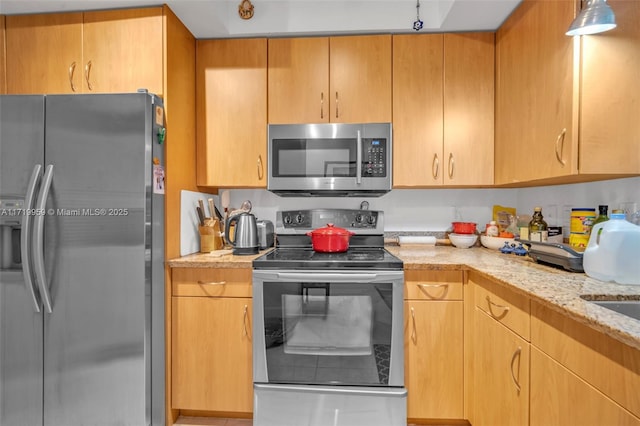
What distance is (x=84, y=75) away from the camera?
5.78 ft

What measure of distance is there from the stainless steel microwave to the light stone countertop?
0.48 meters

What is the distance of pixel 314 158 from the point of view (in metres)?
1.97

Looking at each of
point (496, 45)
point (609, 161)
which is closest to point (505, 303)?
point (609, 161)

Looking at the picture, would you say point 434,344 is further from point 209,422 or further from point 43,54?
point 43,54

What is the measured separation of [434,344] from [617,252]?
87 cm

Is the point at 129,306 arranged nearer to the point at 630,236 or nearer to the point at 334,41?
the point at 334,41

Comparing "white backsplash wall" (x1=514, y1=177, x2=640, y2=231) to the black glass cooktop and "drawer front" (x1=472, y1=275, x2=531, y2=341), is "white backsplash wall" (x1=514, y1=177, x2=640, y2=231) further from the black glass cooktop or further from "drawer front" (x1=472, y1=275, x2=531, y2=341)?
the black glass cooktop

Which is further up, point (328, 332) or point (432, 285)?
point (432, 285)

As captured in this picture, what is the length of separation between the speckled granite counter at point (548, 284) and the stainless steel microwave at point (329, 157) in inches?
20.4

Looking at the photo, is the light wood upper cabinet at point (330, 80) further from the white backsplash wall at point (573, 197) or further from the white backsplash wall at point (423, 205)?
the white backsplash wall at point (573, 197)

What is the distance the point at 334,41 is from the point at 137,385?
7.18ft

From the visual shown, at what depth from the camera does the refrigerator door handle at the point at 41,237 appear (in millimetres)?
1484

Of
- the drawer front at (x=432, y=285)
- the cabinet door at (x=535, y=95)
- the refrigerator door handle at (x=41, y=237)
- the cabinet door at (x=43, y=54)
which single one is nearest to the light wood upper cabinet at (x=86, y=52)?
the cabinet door at (x=43, y=54)

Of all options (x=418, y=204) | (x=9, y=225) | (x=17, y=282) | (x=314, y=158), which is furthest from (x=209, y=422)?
(x=418, y=204)
